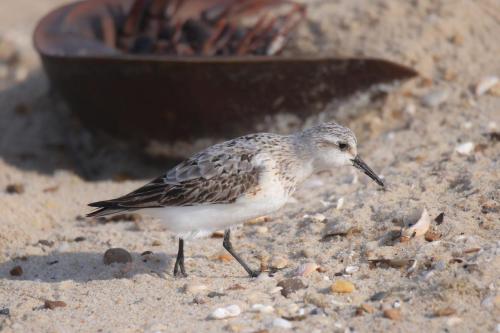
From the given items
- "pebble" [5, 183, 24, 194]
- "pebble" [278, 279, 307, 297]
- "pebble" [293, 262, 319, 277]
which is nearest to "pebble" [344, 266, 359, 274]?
"pebble" [293, 262, 319, 277]

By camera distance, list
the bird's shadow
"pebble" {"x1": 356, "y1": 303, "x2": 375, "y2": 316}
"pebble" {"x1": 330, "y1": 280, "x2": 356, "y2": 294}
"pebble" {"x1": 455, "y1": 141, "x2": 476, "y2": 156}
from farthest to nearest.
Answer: "pebble" {"x1": 455, "y1": 141, "x2": 476, "y2": 156} → the bird's shadow → "pebble" {"x1": 330, "y1": 280, "x2": 356, "y2": 294} → "pebble" {"x1": 356, "y1": 303, "x2": 375, "y2": 316}

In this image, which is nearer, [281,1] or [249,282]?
[249,282]

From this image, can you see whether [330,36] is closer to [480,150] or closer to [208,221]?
[480,150]

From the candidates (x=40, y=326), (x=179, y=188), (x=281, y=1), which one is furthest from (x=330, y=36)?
(x=40, y=326)

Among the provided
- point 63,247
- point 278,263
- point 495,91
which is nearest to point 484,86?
point 495,91

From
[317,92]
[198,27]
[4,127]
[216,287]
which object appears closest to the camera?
[216,287]

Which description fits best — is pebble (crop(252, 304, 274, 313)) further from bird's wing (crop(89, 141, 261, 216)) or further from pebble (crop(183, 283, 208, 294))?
bird's wing (crop(89, 141, 261, 216))

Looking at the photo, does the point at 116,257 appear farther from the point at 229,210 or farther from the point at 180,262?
the point at 229,210
